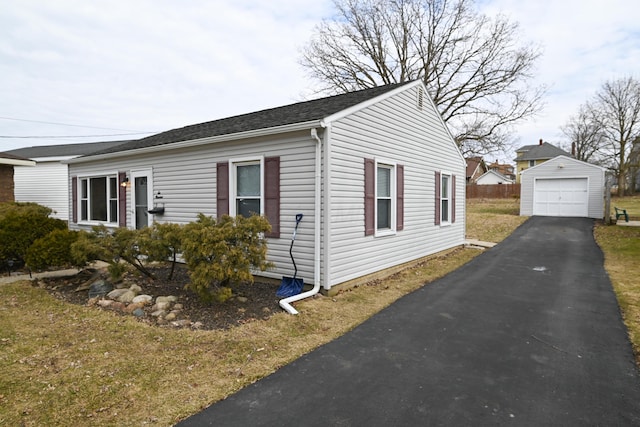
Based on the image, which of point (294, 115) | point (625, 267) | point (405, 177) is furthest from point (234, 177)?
point (625, 267)

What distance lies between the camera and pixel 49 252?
262 inches

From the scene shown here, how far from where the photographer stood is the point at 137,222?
380 inches

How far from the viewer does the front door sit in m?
9.36

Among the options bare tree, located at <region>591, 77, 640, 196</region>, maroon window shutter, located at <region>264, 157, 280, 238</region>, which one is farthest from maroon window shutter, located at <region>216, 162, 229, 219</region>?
bare tree, located at <region>591, 77, 640, 196</region>

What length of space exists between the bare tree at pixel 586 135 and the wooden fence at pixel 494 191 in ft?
35.7

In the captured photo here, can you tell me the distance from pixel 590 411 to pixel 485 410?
846 millimetres

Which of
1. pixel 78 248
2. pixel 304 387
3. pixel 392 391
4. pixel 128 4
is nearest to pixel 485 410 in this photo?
pixel 392 391

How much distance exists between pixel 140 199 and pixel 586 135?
4678cm

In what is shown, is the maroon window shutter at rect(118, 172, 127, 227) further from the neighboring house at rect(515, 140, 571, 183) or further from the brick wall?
the neighboring house at rect(515, 140, 571, 183)

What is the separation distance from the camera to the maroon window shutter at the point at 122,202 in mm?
9799

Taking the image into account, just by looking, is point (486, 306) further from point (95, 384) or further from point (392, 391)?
point (95, 384)

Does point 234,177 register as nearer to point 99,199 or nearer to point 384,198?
point 384,198

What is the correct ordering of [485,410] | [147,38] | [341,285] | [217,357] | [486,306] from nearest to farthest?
[485,410]
[217,357]
[486,306]
[341,285]
[147,38]

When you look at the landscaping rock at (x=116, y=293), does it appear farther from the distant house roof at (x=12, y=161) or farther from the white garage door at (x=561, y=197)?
the white garage door at (x=561, y=197)
